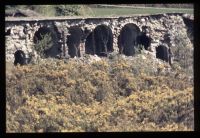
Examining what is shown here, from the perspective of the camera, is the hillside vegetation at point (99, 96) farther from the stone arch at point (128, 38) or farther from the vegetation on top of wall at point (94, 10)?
the vegetation on top of wall at point (94, 10)

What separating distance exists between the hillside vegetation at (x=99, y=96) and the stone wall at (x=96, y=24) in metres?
0.24

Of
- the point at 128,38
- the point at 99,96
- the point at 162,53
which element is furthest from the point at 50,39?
the point at 162,53

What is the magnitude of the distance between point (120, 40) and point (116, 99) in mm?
754

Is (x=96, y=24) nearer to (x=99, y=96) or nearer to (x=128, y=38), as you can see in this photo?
(x=128, y=38)

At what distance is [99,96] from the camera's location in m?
5.12

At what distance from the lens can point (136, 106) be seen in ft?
16.5

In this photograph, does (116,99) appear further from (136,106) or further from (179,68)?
(179,68)

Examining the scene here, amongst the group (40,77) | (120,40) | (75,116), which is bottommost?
(75,116)

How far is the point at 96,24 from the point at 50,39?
1.66 feet

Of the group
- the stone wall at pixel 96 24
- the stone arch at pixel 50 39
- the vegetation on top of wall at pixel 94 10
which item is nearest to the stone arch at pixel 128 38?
the stone wall at pixel 96 24
